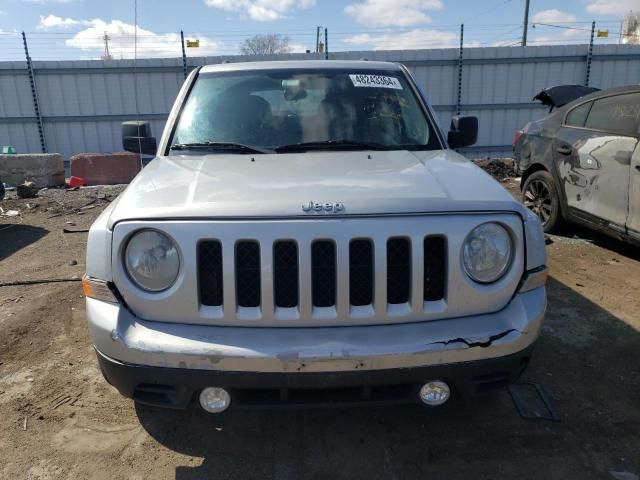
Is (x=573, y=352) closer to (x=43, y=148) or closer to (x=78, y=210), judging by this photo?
(x=78, y=210)

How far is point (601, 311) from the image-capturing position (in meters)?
4.05

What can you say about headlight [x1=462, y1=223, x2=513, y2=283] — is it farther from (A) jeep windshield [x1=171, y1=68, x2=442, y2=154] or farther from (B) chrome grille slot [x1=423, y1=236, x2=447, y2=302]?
(A) jeep windshield [x1=171, y1=68, x2=442, y2=154]

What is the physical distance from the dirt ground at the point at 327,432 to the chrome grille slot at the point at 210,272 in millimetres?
869

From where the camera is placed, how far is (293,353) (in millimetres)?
1945

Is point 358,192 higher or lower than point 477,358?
higher

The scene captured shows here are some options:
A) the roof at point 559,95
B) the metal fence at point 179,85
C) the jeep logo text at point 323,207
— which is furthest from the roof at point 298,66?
the metal fence at point 179,85

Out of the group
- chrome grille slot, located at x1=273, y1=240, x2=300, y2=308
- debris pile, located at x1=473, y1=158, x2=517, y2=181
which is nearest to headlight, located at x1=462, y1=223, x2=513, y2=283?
chrome grille slot, located at x1=273, y1=240, x2=300, y2=308

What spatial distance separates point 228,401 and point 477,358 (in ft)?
3.43

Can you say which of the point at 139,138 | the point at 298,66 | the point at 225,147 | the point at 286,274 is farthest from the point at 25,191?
the point at 286,274

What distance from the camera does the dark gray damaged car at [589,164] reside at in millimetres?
4641

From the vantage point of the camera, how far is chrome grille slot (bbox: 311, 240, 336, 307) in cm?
206

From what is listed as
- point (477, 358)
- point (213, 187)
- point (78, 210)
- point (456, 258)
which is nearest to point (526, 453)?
point (477, 358)

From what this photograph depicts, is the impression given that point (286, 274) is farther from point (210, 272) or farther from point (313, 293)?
point (210, 272)

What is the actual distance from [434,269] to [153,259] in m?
1.18
